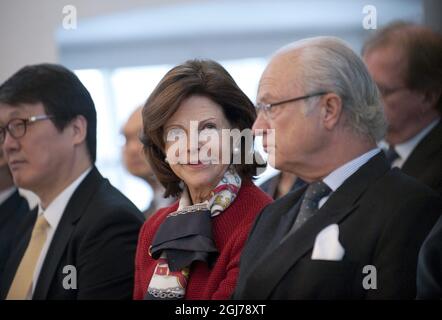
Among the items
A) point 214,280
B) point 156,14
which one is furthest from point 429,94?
point 156,14

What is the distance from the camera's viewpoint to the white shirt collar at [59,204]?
3139 mm

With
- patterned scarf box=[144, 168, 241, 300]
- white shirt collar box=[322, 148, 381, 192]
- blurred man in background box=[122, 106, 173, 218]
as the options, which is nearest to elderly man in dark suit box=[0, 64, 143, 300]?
patterned scarf box=[144, 168, 241, 300]

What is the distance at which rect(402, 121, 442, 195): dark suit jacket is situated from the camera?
9.60 feet

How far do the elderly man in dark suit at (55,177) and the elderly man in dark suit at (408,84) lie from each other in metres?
1.11

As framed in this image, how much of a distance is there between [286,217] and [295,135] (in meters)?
0.27

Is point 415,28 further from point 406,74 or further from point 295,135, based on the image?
point 295,135

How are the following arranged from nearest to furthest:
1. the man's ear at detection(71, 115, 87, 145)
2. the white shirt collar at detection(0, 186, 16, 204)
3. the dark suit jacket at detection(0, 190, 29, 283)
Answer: the man's ear at detection(71, 115, 87, 145), the dark suit jacket at detection(0, 190, 29, 283), the white shirt collar at detection(0, 186, 16, 204)

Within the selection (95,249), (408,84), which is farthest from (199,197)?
(408,84)

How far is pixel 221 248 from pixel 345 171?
491mm

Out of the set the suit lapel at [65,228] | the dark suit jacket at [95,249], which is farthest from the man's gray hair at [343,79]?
the suit lapel at [65,228]

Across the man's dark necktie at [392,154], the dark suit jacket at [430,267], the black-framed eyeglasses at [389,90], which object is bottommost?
the dark suit jacket at [430,267]

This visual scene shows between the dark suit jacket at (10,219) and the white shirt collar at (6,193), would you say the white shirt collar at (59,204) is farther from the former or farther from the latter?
the white shirt collar at (6,193)

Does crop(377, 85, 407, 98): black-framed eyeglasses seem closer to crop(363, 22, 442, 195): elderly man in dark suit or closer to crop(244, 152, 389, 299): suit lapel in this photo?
crop(363, 22, 442, 195): elderly man in dark suit
